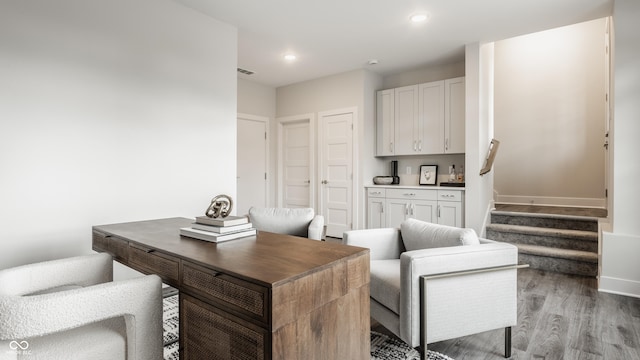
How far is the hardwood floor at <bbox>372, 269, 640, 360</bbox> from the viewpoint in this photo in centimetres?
199

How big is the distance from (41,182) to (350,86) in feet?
13.1

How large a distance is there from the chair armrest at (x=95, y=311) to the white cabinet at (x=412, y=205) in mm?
3712

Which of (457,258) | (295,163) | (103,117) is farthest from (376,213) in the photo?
(103,117)

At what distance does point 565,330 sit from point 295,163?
4.44m

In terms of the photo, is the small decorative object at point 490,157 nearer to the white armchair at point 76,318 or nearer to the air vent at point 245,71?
the air vent at point 245,71

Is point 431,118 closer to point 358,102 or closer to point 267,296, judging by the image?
point 358,102

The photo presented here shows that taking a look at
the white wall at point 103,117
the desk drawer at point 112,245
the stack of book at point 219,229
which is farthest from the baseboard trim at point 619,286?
the desk drawer at point 112,245

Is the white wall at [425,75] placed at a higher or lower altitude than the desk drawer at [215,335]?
higher

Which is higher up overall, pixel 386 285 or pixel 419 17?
pixel 419 17

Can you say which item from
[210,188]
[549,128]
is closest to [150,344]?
[210,188]

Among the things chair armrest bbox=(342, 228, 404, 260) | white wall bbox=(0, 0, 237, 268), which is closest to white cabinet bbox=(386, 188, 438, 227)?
chair armrest bbox=(342, 228, 404, 260)

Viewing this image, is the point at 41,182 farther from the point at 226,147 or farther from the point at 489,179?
the point at 489,179

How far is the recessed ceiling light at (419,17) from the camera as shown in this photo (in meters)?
3.28

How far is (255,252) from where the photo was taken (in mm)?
1459
